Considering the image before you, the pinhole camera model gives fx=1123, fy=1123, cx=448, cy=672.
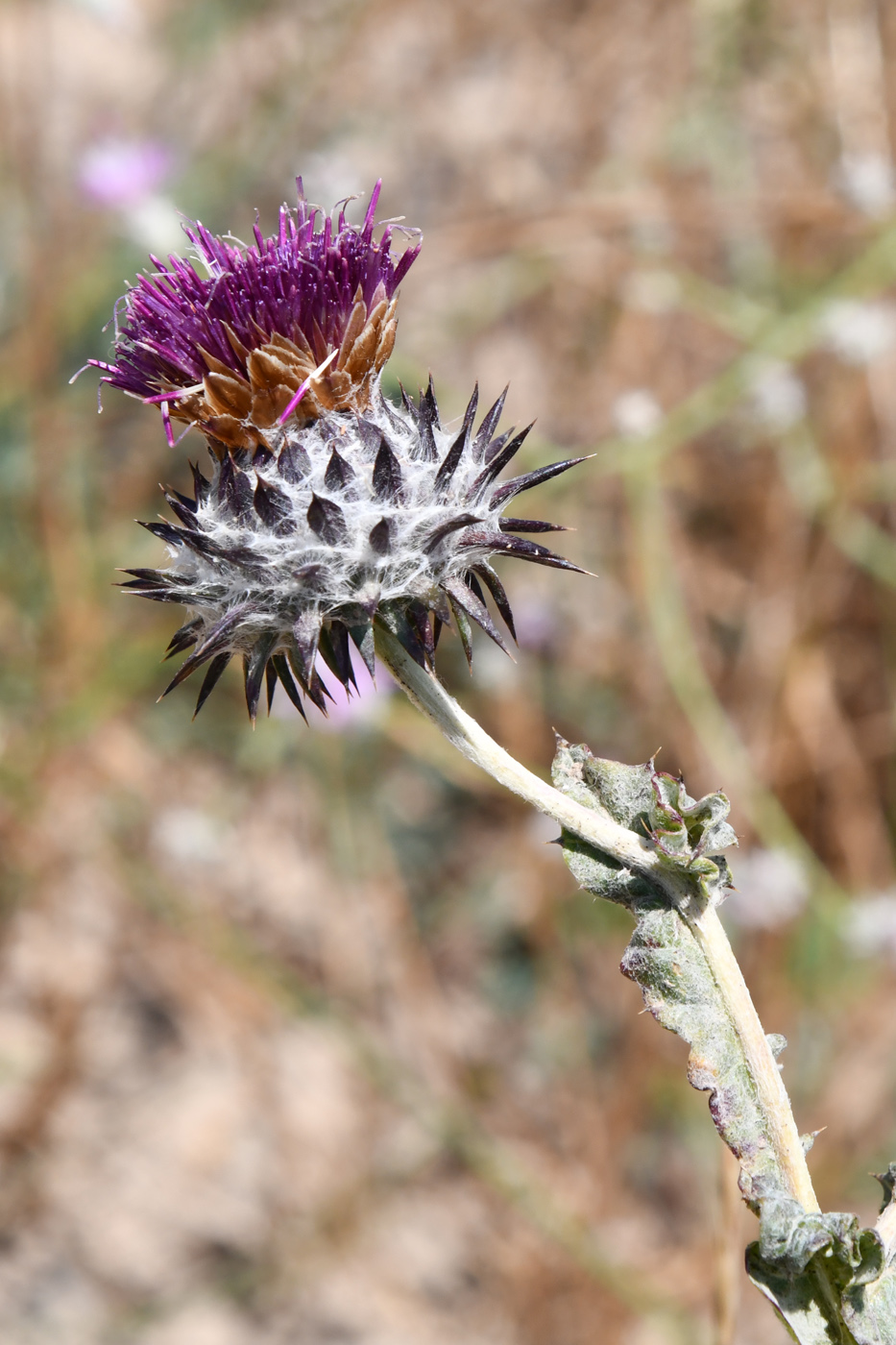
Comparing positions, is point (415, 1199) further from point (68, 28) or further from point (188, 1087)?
point (68, 28)

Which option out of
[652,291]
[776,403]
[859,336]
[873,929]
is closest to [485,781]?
[873,929]

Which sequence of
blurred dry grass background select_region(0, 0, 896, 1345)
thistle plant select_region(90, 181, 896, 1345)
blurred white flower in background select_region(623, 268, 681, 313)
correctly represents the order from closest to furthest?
thistle plant select_region(90, 181, 896, 1345), blurred dry grass background select_region(0, 0, 896, 1345), blurred white flower in background select_region(623, 268, 681, 313)

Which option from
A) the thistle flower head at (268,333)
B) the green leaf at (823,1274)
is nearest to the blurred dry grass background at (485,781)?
the thistle flower head at (268,333)

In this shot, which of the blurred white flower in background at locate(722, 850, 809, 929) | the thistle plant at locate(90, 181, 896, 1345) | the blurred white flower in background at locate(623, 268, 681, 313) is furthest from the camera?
the blurred white flower in background at locate(623, 268, 681, 313)

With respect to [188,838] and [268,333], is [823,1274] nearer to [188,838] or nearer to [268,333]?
[268,333]

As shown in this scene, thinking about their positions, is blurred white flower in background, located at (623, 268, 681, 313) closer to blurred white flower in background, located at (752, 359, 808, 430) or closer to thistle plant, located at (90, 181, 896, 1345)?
blurred white flower in background, located at (752, 359, 808, 430)

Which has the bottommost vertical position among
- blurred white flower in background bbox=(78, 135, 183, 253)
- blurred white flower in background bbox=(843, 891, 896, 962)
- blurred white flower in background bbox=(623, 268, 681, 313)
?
blurred white flower in background bbox=(843, 891, 896, 962)

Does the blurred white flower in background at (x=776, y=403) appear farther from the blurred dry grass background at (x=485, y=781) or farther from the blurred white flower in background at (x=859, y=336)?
the blurred white flower in background at (x=859, y=336)

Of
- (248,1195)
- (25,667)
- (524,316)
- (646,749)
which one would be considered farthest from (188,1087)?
(524,316)

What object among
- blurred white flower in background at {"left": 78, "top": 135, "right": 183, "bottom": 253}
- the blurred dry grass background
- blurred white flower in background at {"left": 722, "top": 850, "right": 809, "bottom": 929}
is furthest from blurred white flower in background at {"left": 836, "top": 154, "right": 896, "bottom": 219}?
blurred white flower in background at {"left": 78, "top": 135, "right": 183, "bottom": 253}
